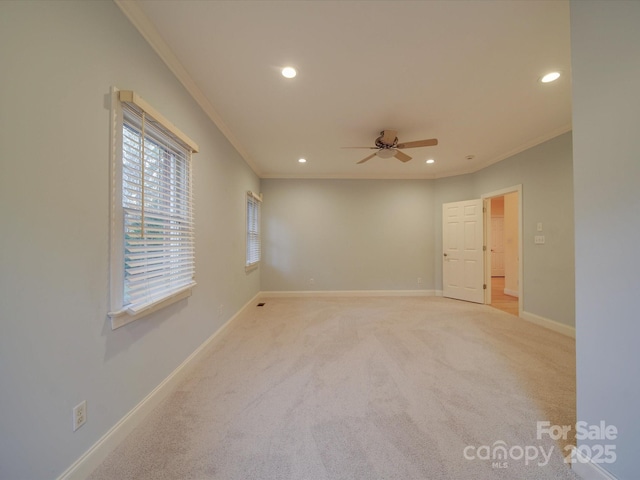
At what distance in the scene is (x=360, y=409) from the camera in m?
1.65

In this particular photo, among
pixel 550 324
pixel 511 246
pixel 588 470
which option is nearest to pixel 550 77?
pixel 588 470

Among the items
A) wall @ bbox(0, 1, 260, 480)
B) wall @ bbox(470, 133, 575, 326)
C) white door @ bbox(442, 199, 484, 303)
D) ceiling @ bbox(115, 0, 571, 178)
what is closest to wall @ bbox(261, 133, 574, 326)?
white door @ bbox(442, 199, 484, 303)

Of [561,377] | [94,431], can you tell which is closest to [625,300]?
[561,377]

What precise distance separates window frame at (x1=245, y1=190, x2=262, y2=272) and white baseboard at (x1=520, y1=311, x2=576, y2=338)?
4.52 m

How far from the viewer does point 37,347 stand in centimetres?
98

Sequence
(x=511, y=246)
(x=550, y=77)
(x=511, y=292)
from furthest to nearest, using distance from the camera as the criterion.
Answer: (x=511, y=246), (x=511, y=292), (x=550, y=77)

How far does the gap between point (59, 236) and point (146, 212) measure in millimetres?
519

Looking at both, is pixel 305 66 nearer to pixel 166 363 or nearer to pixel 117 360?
pixel 117 360

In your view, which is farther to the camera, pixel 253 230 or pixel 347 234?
pixel 347 234

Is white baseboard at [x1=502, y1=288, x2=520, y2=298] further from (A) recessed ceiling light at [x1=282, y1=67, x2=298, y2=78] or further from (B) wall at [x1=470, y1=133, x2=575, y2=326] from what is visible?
(A) recessed ceiling light at [x1=282, y1=67, x2=298, y2=78]

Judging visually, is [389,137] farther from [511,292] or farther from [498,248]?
[498,248]

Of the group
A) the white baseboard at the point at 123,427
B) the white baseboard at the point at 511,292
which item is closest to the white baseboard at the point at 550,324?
the white baseboard at the point at 511,292

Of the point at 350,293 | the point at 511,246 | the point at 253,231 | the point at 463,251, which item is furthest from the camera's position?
the point at 511,246

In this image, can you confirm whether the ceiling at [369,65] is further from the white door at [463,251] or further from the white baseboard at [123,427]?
the white baseboard at [123,427]
